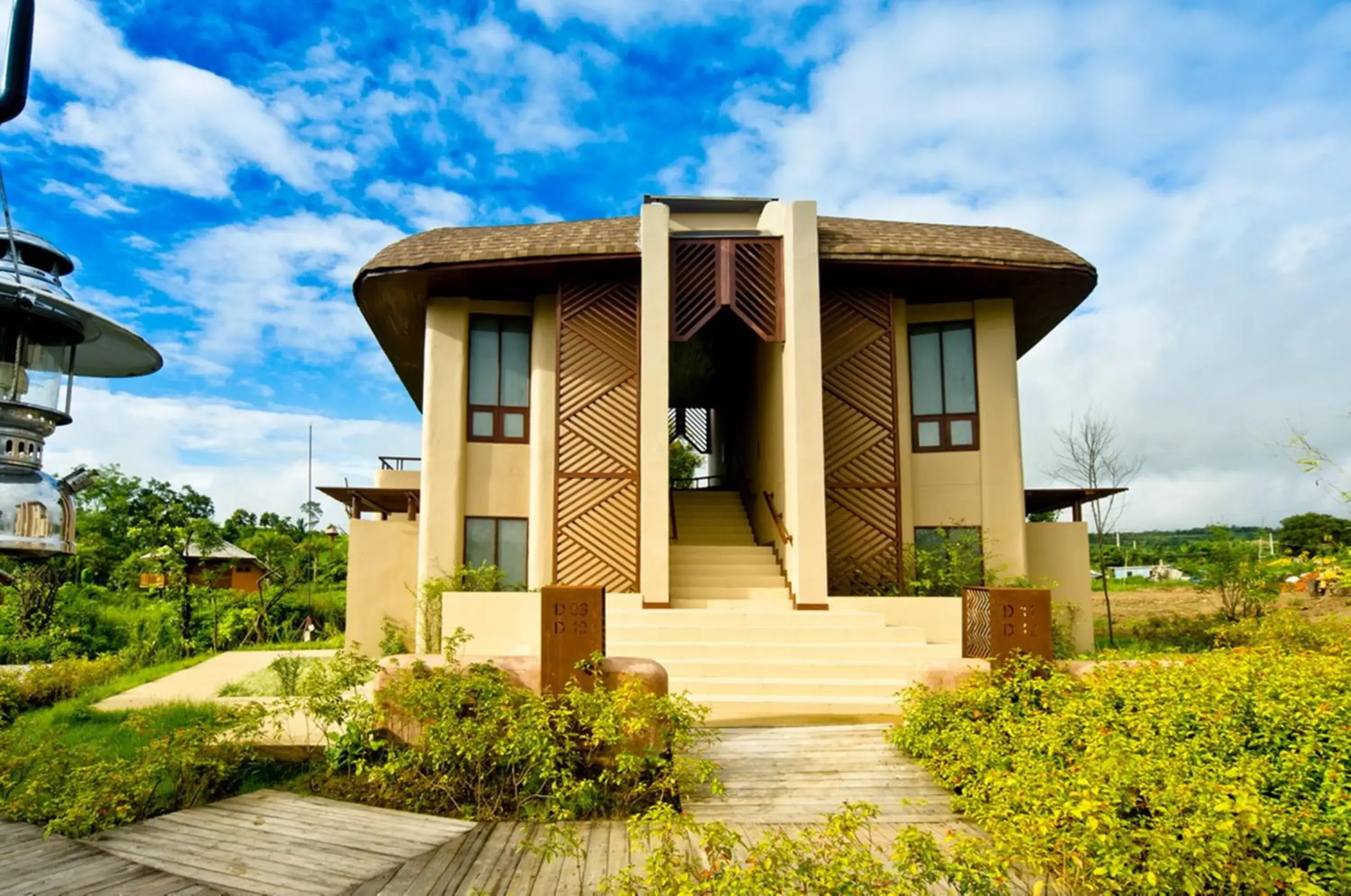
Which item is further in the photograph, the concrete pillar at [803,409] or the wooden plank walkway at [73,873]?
the concrete pillar at [803,409]

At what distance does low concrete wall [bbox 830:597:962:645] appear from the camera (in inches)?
405

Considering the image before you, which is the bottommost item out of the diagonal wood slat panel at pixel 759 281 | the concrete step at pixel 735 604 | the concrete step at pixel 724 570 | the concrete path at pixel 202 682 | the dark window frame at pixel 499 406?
the concrete path at pixel 202 682

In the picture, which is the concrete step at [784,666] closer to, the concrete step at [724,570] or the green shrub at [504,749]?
the green shrub at [504,749]

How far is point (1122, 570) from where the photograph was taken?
124 feet

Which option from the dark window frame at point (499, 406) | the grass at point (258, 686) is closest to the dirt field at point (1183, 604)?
the dark window frame at point (499, 406)

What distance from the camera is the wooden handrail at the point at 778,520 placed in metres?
11.2

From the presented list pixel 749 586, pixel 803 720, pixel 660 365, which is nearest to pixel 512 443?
pixel 660 365

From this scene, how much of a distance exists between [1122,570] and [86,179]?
4314 centimetres

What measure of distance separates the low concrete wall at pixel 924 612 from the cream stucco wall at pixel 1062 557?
293 centimetres

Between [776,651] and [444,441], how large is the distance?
612cm

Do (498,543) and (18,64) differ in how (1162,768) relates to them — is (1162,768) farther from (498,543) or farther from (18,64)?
(498,543)

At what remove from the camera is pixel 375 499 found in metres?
14.2

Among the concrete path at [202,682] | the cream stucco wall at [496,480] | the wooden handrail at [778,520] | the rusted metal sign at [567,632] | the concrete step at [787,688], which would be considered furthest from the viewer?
the cream stucco wall at [496,480]

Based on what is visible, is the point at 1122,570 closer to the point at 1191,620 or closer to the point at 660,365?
the point at 1191,620
